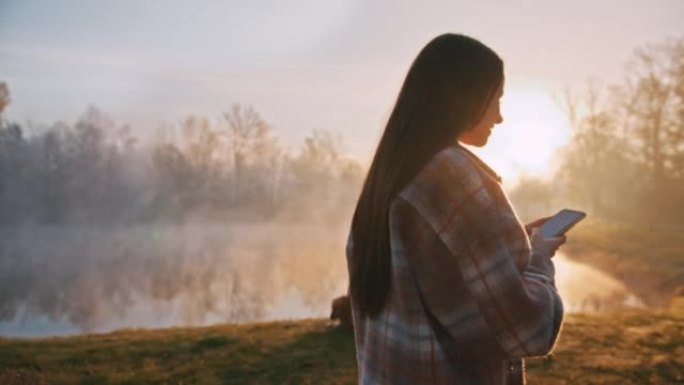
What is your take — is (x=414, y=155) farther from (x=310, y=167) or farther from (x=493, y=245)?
(x=310, y=167)

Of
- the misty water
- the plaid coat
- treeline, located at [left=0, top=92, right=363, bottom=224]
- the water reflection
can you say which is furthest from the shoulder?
treeline, located at [left=0, top=92, right=363, bottom=224]

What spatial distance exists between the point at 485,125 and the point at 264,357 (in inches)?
302

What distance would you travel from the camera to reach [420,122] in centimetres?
165

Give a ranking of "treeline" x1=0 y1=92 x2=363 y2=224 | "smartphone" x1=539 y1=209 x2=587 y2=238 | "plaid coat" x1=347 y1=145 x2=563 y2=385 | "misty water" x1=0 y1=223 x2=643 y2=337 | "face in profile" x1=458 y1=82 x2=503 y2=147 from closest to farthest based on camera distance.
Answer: "plaid coat" x1=347 y1=145 x2=563 y2=385 < "face in profile" x1=458 y1=82 x2=503 y2=147 < "smartphone" x1=539 y1=209 x2=587 y2=238 < "misty water" x1=0 y1=223 x2=643 y2=337 < "treeline" x1=0 y1=92 x2=363 y2=224

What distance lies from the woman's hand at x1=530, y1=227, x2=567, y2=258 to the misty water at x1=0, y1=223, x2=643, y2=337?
1443 centimetres

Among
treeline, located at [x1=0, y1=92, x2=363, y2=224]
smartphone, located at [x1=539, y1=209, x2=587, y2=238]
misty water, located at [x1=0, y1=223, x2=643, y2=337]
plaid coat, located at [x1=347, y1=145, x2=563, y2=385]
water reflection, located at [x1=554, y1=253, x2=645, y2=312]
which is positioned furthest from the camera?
treeline, located at [x1=0, y1=92, x2=363, y2=224]

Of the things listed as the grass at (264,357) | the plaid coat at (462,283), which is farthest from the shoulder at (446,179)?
the grass at (264,357)

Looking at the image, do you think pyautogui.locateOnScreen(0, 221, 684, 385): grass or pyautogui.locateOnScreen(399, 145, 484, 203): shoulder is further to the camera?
pyautogui.locateOnScreen(0, 221, 684, 385): grass

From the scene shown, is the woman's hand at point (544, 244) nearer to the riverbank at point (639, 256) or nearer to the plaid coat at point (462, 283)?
the plaid coat at point (462, 283)

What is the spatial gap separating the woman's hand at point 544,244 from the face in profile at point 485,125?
36 cm

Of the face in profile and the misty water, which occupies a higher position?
the face in profile

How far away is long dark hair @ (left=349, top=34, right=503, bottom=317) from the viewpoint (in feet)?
5.34

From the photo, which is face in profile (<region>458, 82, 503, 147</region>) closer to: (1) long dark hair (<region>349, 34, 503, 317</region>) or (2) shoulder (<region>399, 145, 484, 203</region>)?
(1) long dark hair (<region>349, 34, 503, 317</region>)

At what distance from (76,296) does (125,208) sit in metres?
35.1
